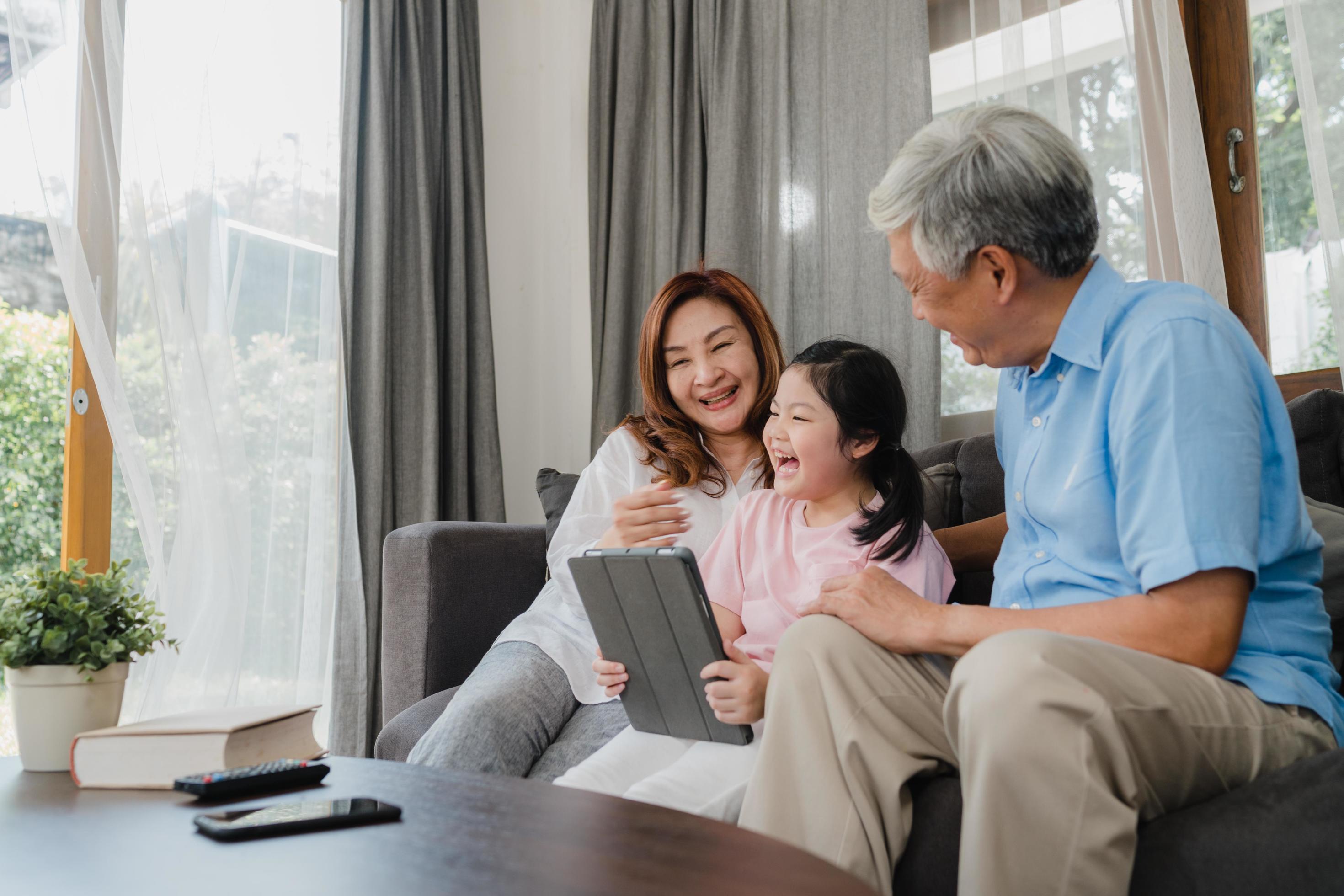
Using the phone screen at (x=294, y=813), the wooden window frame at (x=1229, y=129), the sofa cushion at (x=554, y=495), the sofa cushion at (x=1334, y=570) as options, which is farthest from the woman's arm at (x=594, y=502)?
the wooden window frame at (x=1229, y=129)

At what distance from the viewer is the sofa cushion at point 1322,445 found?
4.58 feet

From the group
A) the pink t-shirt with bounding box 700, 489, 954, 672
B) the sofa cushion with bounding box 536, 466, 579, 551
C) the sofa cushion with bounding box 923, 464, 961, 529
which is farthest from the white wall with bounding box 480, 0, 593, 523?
the pink t-shirt with bounding box 700, 489, 954, 672

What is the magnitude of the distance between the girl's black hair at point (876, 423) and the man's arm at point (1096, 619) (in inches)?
10.9

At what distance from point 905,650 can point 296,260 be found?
85.9 inches

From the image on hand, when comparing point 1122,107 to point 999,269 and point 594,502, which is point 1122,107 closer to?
point 999,269

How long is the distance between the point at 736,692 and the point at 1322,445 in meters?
0.92

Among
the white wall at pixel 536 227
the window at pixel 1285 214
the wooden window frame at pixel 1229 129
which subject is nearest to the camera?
the window at pixel 1285 214

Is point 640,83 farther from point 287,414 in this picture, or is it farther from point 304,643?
point 304,643

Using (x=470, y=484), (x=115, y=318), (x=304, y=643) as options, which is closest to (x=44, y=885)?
(x=115, y=318)

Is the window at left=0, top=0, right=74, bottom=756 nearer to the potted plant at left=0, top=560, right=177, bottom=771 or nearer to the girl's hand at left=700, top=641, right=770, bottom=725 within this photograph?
the potted plant at left=0, top=560, right=177, bottom=771

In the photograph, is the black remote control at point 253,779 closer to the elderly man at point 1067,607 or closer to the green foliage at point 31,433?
the elderly man at point 1067,607

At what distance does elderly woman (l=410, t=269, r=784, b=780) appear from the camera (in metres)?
1.45

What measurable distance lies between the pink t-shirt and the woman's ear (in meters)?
0.07

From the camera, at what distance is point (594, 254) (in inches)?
125
